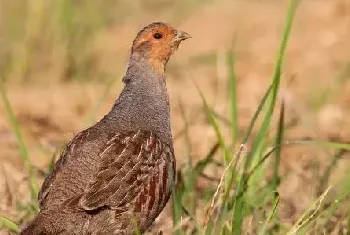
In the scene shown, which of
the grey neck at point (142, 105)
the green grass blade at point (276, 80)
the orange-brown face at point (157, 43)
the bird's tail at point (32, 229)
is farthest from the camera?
the orange-brown face at point (157, 43)

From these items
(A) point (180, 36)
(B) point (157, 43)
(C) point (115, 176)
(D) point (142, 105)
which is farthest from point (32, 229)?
(A) point (180, 36)

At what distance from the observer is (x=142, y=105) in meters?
5.53

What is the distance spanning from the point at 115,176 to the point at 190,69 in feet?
15.9

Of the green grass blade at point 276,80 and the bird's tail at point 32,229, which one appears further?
the green grass blade at point 276,80

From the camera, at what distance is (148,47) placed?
5738mm

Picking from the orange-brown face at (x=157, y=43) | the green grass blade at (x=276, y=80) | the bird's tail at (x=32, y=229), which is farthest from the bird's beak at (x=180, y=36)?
the bird's tail at (x=32, y=229)

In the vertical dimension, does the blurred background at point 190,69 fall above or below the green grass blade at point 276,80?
above

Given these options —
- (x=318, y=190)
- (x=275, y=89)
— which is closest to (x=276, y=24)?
(x=318, y=190)

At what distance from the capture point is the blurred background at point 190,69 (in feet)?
24.5

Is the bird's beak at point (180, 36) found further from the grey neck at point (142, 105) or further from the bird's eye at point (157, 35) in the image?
the grey neck at point (142, 105)

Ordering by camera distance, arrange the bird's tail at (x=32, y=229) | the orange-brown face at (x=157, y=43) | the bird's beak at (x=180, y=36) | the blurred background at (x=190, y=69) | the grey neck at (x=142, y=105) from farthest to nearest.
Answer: the blurred background at (x=190, y=69) → the bird's beak at (x=180, y=36) → the orange-brown face at (x=157, y=43) → the grey neck at (x=142, y=105) → the bird's tail at (x=32, y=229)

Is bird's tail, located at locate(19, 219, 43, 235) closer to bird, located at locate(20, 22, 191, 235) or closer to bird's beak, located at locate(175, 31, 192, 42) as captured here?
bird, located at locate(20, 22, 191, 235)

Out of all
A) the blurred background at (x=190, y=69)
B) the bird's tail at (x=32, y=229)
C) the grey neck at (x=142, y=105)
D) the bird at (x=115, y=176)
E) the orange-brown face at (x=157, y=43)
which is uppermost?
the blurred background at (x=190, y=69)

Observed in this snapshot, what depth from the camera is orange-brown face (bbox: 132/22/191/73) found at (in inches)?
226
